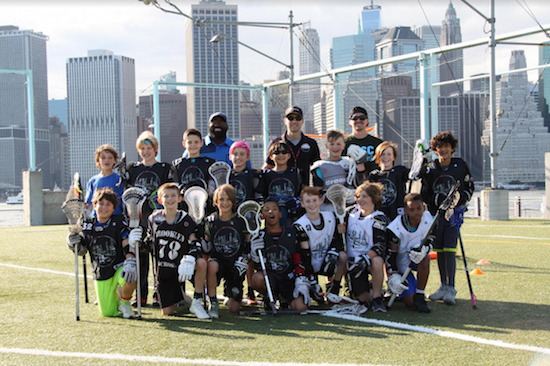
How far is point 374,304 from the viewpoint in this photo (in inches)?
211

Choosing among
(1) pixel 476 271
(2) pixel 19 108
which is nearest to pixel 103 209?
(1) pixel 476 271

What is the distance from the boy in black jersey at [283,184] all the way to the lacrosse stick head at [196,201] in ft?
1.97

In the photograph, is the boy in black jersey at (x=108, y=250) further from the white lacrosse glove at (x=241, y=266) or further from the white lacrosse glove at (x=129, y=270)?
the white lacrosse glove at (x=241, y=266)

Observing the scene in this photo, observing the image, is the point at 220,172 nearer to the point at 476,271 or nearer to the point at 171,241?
the point at 171,241

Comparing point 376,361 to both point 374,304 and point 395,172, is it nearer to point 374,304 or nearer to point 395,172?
point 374,304

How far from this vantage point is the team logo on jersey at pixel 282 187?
581 cm

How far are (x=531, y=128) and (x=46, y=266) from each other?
173 ft

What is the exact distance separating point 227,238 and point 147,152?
1259 mm

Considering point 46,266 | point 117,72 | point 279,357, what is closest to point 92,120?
point 117,72

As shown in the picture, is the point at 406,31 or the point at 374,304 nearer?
the point at 374,304

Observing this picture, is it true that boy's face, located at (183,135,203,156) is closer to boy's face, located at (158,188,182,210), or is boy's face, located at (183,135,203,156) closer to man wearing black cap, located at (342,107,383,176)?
boy's face, located at (158,188,182,210)

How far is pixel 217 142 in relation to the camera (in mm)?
6688

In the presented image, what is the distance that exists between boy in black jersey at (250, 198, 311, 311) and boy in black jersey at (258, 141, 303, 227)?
225 millimetres

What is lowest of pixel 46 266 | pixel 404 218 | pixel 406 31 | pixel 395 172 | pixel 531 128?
pixel 46 266
